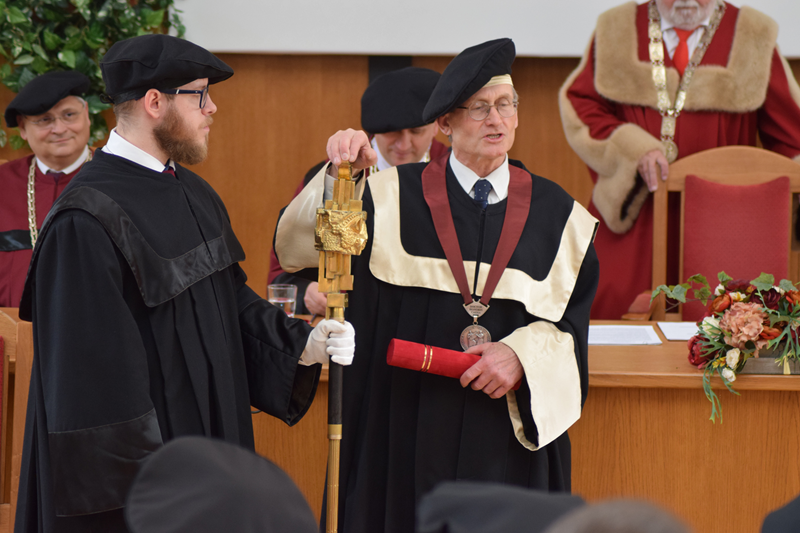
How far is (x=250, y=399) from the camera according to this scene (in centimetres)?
229

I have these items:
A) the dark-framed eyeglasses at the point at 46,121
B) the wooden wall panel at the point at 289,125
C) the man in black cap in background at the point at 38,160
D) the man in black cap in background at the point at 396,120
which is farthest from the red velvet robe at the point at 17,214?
the wooden wall panel at the point at 289,125

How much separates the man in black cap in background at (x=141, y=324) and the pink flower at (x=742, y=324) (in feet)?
4.27

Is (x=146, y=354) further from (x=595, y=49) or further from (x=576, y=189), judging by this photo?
(x=576, y=189)

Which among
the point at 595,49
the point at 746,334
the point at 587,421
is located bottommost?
the point at 587,421

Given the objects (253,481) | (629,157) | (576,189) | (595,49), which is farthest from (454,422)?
(576,189)

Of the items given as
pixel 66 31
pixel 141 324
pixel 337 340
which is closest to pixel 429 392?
pixel 337 340

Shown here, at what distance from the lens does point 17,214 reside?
4207mm

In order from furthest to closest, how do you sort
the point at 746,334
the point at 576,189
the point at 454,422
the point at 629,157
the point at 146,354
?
the point at 576,189 → the point at 629,157 → the point at 746,334 → the point at 454,422 → the point at 146,354

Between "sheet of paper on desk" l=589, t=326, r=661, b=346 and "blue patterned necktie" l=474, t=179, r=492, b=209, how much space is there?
33.7 inches

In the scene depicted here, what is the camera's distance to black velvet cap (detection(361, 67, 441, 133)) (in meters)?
3.69

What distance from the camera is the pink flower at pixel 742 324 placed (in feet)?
8.26

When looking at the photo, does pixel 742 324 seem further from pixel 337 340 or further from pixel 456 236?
pixel 337 340

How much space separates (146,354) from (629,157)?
293 cm

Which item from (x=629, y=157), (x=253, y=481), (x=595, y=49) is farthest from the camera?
(x=595, y=49)
